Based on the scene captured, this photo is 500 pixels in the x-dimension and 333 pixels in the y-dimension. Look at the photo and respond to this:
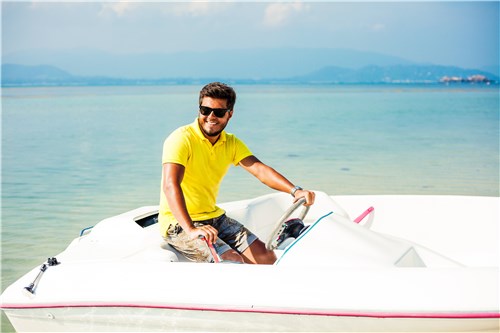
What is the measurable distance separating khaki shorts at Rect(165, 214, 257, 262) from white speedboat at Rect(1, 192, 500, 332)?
101 mm

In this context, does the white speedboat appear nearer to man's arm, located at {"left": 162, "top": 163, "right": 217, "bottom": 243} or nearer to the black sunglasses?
man's arm, located at {"left": 162, "top": 163, "right": 217, "bottom": 243}

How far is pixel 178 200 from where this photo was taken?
3066 mm

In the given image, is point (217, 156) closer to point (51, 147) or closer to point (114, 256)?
point (114, 256)

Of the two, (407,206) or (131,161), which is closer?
(407,206)

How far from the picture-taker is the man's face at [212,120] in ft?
10.6

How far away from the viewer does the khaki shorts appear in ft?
10.8

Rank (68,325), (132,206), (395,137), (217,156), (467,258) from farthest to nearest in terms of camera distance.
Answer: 1. (395,137)
2. (132,206)
3. (467,258)
4. (217,156)
5. (68,325)

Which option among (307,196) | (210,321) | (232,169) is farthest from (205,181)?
(232,169)

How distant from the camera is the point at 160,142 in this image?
13.4 m

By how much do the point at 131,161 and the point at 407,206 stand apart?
663 cm

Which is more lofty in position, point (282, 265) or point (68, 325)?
point (282, 265)

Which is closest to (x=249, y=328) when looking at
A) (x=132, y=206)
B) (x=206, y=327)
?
(x=206, y=327)

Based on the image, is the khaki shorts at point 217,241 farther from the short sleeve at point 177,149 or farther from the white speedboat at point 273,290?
the short sleeve at point 177,149

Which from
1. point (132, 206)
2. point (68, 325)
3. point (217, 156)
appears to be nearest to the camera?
point (68, 325)
